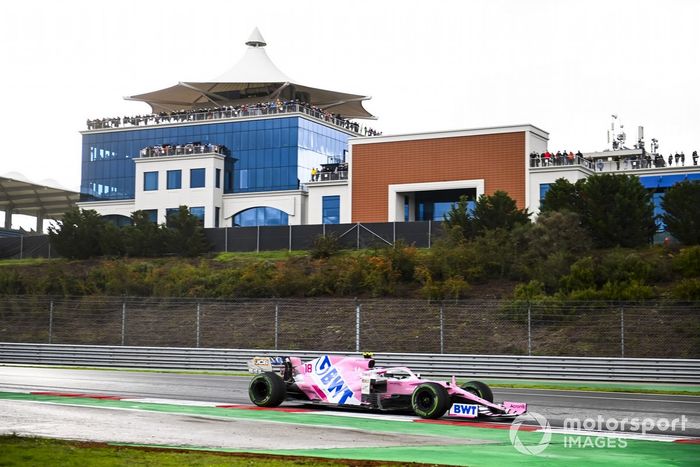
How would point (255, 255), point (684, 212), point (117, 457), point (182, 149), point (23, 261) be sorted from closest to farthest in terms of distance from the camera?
point (117, 457) → point (684, 212) → point (255, 255) → point (23, 261) → point (182, 149)

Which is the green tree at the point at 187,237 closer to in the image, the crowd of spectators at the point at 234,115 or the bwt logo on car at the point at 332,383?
the crowd of spectators at the point at 234,115

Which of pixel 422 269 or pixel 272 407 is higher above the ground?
pixel 422 269

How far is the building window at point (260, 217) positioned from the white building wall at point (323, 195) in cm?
306

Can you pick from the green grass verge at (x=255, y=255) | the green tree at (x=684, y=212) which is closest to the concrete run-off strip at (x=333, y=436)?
the green tree at (x=684, y=212)

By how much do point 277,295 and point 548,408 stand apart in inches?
915

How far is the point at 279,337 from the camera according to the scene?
35.8 meters

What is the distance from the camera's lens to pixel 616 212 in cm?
4384

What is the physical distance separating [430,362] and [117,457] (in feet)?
66.7

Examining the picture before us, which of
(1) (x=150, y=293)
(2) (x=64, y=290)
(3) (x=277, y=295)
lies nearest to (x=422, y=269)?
(3) (x=277, y=295)

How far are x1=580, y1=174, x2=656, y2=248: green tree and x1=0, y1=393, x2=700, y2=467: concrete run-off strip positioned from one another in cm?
2791

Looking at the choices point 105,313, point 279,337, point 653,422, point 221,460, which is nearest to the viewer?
point 221,460

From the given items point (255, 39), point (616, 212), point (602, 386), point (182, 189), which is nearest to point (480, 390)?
point (602, 386)

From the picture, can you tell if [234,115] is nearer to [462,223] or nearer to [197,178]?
[197,178]

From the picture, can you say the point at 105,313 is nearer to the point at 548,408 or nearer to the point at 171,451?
the point at 548,408
